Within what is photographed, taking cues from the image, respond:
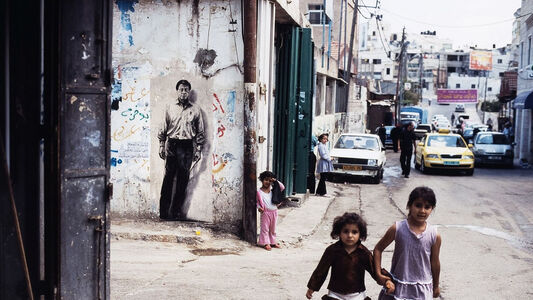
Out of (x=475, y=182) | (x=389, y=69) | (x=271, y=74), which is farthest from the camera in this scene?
→ (x=389, y=69)

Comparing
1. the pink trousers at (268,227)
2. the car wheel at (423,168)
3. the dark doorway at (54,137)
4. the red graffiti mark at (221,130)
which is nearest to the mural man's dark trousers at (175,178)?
the red graffiti mark at (221,130)

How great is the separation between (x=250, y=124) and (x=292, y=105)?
13.3ft

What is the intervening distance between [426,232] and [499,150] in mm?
24600

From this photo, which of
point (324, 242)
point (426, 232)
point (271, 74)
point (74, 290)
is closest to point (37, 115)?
point (74, 290)

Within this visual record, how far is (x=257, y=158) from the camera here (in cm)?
975

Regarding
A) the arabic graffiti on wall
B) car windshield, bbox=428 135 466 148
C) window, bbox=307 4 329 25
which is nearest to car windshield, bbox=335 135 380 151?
car windshield, bbox=428 135 466 148

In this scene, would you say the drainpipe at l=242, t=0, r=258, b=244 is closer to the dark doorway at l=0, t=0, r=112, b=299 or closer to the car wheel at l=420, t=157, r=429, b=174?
the dark doorway at l=0, t=0, r=112, b=299

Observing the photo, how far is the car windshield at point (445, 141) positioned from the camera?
24.0 metres

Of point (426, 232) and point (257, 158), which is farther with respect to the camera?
point (257, 158)

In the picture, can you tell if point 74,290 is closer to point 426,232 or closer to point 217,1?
point 426,232

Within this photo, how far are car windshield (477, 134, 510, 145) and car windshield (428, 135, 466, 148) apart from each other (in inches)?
192

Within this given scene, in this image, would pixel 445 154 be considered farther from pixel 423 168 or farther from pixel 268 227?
pixel 268 227

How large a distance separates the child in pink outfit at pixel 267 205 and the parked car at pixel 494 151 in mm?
20246

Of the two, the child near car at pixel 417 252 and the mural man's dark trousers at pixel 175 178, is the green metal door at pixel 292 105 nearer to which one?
the mural man's dark trousers at pixel 175 178
